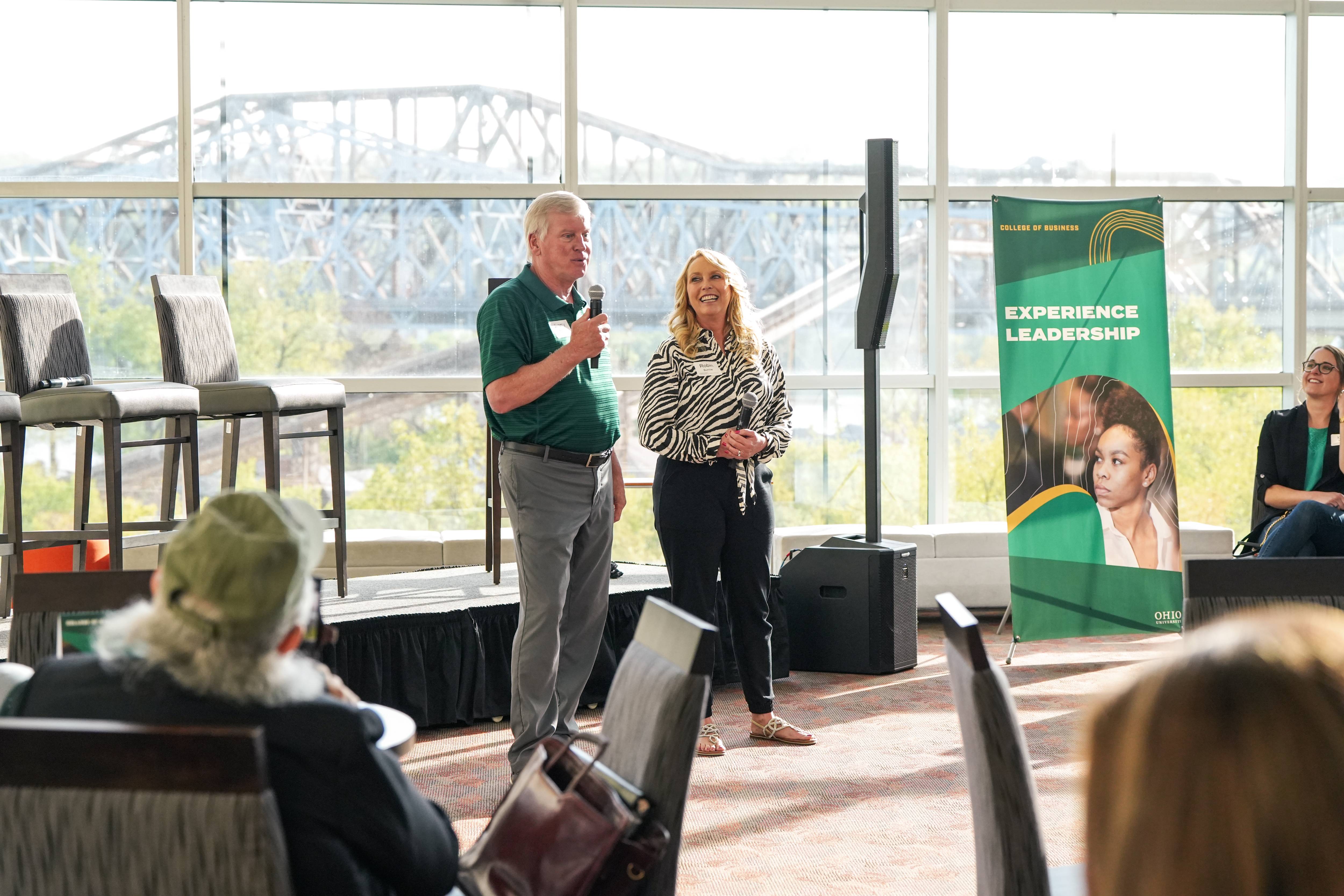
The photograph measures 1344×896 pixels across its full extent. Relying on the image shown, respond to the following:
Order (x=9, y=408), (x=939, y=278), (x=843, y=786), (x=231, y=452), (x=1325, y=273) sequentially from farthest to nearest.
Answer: (x=1325, y=273) < (x=939, y=278) < (x=231, y=452) < (x=9, y=408) < (x=843, y=786)

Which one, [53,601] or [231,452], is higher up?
[231,452]

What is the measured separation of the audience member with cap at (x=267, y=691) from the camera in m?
1.25

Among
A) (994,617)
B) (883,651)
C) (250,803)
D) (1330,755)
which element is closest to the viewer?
(1330,755)

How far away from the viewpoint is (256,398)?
4469 mm

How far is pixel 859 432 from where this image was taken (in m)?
7.03

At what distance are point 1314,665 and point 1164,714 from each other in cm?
7

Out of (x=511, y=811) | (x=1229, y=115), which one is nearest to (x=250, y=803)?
(x=511, y=811)

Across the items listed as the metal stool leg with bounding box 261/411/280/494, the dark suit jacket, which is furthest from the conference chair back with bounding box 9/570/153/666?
the metal stool leg with bounding box 261/411/280/494

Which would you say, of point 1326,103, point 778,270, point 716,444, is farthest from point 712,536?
point 1326,103

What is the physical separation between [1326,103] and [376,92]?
5.45m

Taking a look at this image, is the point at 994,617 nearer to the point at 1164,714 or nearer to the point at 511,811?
the point at 511,811

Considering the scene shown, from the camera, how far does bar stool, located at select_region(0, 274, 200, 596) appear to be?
4.11 m

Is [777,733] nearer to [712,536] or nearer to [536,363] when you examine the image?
[712,536]

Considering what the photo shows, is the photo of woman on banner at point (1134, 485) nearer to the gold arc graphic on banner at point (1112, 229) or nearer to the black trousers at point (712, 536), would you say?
the gold arc graphic on banner at point (1112, 229)
